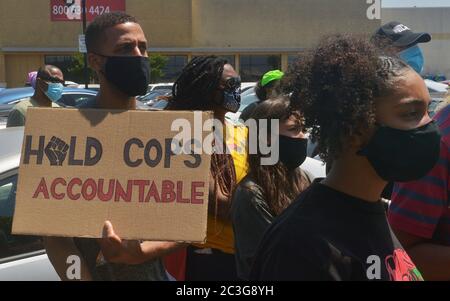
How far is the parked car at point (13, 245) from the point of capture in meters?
3.42

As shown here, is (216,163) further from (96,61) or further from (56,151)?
(56,151)

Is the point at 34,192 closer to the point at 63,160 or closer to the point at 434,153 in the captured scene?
the point at 63,160

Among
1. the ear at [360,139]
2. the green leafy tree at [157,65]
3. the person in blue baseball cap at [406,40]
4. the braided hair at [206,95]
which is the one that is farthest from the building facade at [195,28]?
the ear at [360,139]

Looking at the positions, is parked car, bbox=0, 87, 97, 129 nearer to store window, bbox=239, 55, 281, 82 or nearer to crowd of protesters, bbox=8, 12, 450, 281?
crowd of protesters, bbox=8, 12, 450, 281

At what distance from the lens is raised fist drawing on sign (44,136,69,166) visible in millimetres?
2289

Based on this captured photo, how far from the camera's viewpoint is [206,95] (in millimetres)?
3186

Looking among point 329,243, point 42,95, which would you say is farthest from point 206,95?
point 42,95

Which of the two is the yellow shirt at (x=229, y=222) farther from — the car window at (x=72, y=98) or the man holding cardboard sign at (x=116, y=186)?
the car window at (x=72, y=98)

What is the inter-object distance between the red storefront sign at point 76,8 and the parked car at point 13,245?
33778 millimetres

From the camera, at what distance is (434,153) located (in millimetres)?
1910

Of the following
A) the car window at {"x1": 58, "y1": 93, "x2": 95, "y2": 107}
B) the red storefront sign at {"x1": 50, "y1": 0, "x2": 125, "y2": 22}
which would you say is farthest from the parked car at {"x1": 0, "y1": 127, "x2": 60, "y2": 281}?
the red storefront sign at {"x1": 50, "y1": 0, "x2": 125, "y2": 22}
